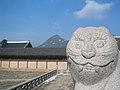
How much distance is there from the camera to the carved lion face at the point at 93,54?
3.87 meters

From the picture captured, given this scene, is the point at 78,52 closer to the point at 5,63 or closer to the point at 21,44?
the point at 5,63

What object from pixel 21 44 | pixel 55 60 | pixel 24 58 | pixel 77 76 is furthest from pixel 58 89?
pixel 21 44

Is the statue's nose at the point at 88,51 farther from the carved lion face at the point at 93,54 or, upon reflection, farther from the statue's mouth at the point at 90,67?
the statue's mouth at the point at 90,67

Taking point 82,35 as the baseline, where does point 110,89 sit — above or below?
below

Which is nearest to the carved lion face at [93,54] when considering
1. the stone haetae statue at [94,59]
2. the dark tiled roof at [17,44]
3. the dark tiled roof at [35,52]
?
the stone haetae statue at [94,59]

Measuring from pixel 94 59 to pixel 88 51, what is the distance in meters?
0.20

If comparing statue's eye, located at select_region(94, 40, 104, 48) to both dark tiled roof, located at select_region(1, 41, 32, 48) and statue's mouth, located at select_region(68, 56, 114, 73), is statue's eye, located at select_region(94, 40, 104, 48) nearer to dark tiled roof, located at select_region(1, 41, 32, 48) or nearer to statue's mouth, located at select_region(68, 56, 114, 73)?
statue's mouth, located at select_region(68, 56, 114, 73)

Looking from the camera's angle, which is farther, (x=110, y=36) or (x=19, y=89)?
(x=19, y=89)

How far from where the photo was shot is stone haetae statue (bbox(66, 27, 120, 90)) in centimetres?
388

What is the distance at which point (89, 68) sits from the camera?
3955 millimetres

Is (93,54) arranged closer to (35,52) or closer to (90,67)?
(90,67)

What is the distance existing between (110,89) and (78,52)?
997 mm

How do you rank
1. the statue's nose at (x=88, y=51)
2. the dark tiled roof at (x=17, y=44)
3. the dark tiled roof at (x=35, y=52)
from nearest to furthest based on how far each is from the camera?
the statue's nose at (x=88, y=51), the dark tiled roof at (x=35, y=52), the dark tiled roof at (x=17, y=44)

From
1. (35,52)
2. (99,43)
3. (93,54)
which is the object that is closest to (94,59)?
(93,54)
